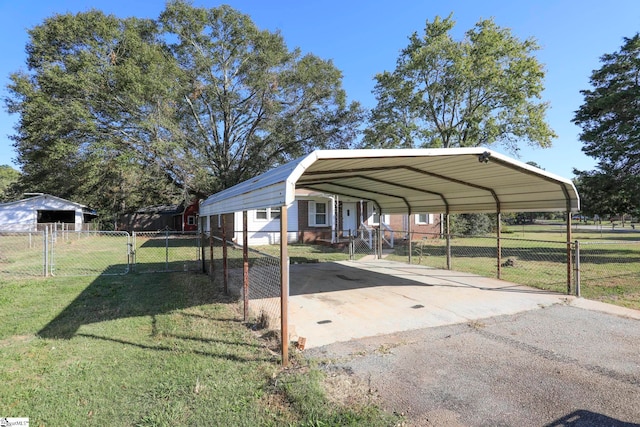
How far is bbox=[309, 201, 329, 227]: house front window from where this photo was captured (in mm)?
20125

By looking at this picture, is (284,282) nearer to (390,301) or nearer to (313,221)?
(390,301)

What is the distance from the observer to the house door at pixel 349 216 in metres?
21.0

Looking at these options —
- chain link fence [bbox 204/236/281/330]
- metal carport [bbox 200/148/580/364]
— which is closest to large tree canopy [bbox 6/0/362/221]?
chain link fence [bbox 204/236/281/330]

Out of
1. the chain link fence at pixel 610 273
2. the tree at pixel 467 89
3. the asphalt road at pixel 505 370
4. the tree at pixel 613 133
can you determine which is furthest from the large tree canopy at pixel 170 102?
the asphalt road at pixel 505 370

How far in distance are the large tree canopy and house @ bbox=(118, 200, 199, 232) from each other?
36.7 feet

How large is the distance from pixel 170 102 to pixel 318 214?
10519 millimetres

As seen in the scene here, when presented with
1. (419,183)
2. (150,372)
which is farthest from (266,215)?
(150,372)

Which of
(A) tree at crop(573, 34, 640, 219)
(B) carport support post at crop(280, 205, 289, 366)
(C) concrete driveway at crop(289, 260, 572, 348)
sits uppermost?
(A) tree at crop(573, 34, 640, 219)

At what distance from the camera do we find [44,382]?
11.1ft

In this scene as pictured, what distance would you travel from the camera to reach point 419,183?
28.1 feet

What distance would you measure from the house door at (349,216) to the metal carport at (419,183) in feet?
30.4

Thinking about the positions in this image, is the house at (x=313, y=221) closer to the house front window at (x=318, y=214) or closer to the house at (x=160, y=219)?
the house front window at (x=318, y=214)

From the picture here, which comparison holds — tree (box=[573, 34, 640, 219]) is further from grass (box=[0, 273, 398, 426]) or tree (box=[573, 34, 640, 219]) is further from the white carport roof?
grass (box=[0, 273, 398, 426])

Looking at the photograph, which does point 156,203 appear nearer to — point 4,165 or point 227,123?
point 227,123
